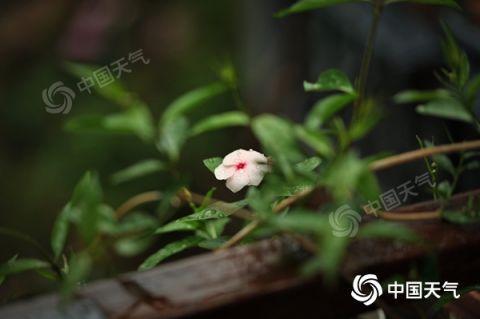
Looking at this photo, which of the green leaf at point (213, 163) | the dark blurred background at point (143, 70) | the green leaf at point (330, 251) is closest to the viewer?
the green leaf at point (330, 251)

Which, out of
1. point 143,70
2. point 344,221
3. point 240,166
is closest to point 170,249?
point 240,166

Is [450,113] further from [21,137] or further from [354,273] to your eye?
[21,137]

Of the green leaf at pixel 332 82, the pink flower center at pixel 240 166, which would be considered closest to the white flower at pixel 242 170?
the pink flower center at pixel 240 166

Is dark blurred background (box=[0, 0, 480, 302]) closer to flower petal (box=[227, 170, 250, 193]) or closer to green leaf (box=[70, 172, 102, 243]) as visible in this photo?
flower petal (box=[227, 170, 250, 193])

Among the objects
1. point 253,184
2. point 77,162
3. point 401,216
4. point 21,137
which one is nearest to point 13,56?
point 21,137

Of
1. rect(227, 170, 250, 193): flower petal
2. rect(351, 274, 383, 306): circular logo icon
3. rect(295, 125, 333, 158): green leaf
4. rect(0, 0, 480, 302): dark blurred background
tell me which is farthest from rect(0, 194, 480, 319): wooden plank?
rect(0, 0, 480, 302): dark blurred background

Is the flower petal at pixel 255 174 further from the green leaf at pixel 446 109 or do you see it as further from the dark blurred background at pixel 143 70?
the dark blurred background at pixel 143 70
